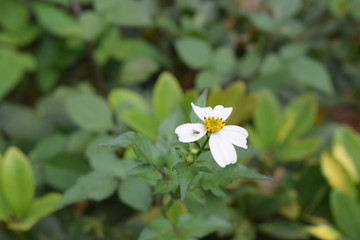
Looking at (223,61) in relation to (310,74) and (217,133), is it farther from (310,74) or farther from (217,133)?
(217,133)

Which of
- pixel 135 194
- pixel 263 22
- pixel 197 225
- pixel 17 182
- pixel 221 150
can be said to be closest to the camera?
pixel 221 150

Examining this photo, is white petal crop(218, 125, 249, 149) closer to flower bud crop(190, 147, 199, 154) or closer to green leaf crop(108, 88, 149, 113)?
flower bud crop(190, 147, 199, 154)

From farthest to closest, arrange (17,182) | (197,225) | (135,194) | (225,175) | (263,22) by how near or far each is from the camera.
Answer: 1. (263,22)
2. (17,182)
3. (135,194)
4. (197,225)
5. (225,175)

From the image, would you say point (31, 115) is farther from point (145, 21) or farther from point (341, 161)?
point (341, 161)

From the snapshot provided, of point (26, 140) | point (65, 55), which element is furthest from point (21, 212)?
point (65, 55)

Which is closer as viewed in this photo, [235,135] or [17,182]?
[235,135]

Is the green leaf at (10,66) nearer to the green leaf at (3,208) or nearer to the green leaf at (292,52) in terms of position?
the green leaf at (3,208)

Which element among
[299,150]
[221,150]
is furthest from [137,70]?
[221,150]
